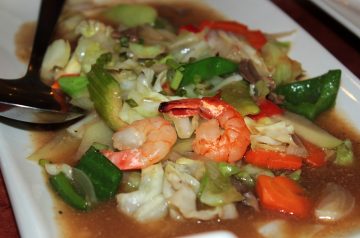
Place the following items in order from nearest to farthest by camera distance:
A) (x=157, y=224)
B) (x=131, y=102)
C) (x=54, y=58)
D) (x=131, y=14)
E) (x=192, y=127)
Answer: (x=157, y=224) < (x=192, y=127) < (x=131, y=102) < (x=54, y=58) < (x=131, y=14)

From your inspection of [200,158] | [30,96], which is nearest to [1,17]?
[30,96]

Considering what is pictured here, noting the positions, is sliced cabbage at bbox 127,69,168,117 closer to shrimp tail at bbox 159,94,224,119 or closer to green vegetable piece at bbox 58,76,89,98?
shrimp tail at bbox 159,94,224,119

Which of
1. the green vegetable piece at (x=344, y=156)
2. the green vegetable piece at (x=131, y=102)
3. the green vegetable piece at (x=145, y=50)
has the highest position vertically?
the green vegetable piece at (x=344, y=156)

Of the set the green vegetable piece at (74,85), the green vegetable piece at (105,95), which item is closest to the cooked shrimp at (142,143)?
the green vegetable piece at (105,95)

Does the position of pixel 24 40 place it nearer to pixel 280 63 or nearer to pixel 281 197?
pixel 280 63

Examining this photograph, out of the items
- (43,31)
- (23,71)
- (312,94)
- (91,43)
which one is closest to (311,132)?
(312,94)

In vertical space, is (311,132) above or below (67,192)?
above

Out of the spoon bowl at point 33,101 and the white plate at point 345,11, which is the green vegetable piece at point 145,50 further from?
the white plate at point 345,11
